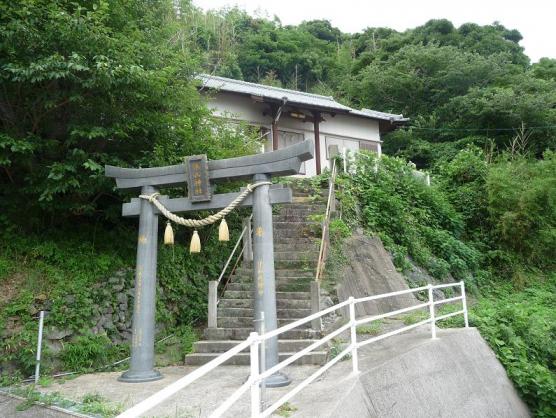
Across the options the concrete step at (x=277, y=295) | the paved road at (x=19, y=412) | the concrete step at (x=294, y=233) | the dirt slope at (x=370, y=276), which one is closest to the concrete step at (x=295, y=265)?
the dirt slope at (x=370, y=276)

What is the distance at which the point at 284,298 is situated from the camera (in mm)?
9016

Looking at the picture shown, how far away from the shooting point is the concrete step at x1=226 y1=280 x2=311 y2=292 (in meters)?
9.25

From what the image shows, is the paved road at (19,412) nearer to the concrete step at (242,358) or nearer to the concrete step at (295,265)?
the concrete step at (242,358)

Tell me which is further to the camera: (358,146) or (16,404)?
(358,146)

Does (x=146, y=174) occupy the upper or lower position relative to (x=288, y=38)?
lower

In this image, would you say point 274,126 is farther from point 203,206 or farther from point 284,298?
point 203,206

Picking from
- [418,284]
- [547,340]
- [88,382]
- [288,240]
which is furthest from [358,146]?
[88,382]

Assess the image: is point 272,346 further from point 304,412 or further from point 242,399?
point 304,412

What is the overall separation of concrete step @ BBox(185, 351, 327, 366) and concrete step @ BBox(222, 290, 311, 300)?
5.22 ft

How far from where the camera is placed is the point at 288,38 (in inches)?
1682

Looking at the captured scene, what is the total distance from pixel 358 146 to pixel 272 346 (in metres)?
16.7

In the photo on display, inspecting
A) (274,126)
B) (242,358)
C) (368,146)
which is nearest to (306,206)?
(242,358)

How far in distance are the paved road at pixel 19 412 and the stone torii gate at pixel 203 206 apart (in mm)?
1443

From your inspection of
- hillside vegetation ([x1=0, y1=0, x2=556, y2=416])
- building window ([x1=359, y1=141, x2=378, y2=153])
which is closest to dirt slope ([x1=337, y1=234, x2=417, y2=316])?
hillside vegetation ([x1=0, y1=0, x2=556, y2=416])
